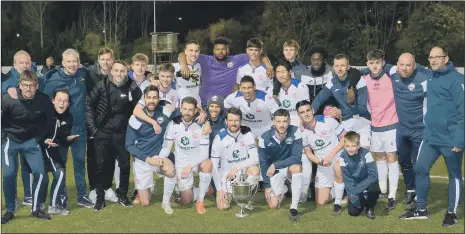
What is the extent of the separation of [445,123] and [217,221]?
2.91m

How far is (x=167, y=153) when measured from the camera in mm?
7664

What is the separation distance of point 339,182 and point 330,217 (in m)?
0.53

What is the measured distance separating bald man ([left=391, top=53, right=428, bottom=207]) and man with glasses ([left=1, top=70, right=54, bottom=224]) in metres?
4.49

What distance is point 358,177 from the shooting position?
706 centimetres

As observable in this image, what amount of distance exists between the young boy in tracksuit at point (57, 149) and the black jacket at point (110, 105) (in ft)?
1.09

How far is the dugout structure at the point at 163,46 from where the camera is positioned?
125ft

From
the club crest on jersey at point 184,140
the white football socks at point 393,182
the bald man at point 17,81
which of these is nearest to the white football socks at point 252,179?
the club crest on jersey at point 184,140

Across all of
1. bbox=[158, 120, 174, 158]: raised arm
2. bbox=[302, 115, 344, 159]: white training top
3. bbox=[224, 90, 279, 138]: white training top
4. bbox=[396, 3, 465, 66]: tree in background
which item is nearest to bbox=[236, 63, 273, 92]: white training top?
bbox=[224, 90, 279, 138]: white training top

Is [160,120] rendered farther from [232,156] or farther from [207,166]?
[232,156]

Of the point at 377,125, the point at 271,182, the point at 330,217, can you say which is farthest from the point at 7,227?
the point at 377,125

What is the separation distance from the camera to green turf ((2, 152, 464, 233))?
640 centimetres

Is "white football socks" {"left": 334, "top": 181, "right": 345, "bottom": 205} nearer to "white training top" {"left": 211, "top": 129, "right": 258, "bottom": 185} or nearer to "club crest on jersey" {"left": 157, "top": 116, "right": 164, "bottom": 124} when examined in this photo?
"white training top" {"left": 211, "top": 129, "right": 258, "bottom": 185}

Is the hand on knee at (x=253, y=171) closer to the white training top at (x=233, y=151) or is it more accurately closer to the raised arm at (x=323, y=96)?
the white training top at (x=233, y=151)

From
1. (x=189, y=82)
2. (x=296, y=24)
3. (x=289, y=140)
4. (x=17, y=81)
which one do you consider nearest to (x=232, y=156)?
(x=289, y=140)
